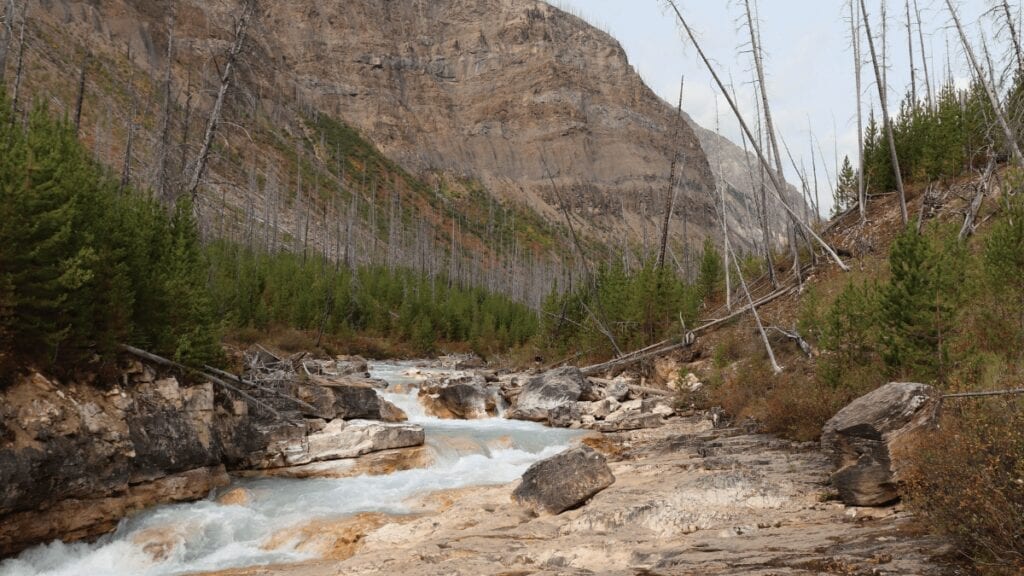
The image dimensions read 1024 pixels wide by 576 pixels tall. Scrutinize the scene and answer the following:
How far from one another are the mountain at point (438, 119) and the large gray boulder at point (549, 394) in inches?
1768

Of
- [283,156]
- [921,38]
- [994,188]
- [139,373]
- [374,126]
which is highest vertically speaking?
[374,126]

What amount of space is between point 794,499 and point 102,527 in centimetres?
1005

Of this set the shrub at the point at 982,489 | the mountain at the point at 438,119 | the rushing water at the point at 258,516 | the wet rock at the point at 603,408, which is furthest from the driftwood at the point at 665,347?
the mountain at the point at 438,119

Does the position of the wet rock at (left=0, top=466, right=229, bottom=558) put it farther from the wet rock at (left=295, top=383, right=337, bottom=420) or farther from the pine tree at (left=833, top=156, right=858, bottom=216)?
the pine tree at (left=833, top=156, right=858, bottom=216)

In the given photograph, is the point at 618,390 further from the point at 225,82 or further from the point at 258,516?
the point at 225,82

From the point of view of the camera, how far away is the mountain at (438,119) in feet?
255

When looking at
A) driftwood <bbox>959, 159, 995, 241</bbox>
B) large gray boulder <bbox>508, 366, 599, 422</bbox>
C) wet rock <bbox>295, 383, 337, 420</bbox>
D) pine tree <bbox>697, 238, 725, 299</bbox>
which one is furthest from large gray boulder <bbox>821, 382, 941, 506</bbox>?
pine tree <bbox>697, 238, 725, 299</bbox>

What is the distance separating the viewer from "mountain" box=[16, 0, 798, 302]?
77.6 m

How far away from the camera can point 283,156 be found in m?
87.1

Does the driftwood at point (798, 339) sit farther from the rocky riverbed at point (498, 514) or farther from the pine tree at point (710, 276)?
the pine tree at point (710, 276)

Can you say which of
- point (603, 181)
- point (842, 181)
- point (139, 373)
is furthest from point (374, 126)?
point (139, 373)

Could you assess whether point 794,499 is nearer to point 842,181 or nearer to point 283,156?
point 842,181

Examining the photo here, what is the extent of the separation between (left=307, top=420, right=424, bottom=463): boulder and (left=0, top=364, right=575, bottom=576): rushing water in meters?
0.71

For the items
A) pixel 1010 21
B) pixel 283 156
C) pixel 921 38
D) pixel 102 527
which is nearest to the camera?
pixel 102 527
